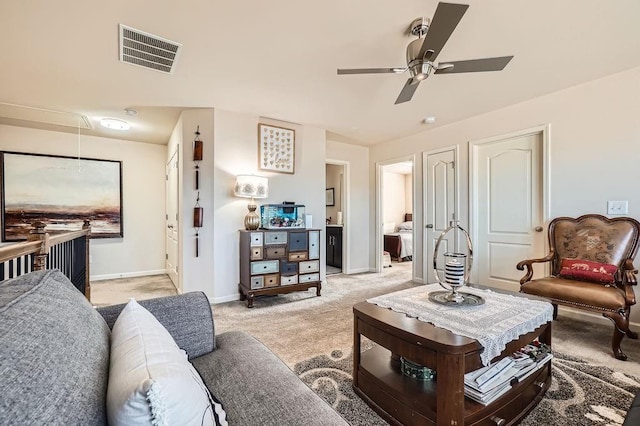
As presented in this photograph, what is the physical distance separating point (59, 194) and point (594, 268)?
22.3 ft

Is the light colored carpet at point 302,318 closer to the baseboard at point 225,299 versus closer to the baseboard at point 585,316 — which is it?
the baseboard at point 225,299

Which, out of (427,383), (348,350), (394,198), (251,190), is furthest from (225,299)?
(394,198)

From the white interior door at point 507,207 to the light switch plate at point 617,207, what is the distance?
55 cm

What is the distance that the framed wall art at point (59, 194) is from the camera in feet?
13.5

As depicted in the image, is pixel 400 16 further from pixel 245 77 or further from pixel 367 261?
pixel 367 261

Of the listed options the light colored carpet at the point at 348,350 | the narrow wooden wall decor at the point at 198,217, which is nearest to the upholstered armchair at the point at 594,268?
the light colored carpet at the point at 348,350

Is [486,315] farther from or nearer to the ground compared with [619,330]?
farther from the ground

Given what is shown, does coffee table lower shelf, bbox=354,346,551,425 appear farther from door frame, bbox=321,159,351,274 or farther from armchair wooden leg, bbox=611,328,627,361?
door frame, bbox=321,159,351,274

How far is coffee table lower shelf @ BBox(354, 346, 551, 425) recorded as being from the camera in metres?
1.29

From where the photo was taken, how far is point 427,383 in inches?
58.5

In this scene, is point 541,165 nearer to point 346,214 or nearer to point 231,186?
point 346,214

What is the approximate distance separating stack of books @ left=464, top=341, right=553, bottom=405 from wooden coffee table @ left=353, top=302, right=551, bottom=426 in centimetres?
4

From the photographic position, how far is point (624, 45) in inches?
90.9

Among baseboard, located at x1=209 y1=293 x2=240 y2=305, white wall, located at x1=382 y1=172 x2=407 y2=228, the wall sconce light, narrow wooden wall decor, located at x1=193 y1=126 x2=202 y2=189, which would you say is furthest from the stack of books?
white wall, located at x1=382 y1=172 x2=407 y2=228
